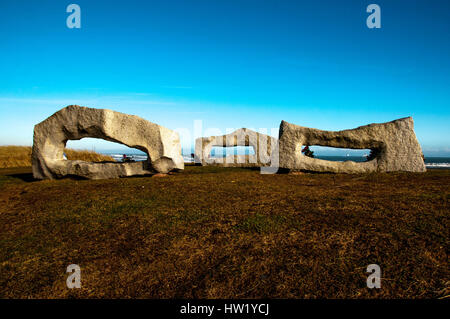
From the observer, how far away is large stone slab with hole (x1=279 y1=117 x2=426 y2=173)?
8055mm

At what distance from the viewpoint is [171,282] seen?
2076 millimetres

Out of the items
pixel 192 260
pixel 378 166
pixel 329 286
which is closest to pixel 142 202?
pixel 192 260

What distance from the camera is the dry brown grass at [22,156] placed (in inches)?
553

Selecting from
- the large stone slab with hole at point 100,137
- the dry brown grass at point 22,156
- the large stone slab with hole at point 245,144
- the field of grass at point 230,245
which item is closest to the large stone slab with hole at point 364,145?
the field of grass at point 230,245

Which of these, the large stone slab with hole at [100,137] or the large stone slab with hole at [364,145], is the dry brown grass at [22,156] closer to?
the large stone slab with hole at [100,137]

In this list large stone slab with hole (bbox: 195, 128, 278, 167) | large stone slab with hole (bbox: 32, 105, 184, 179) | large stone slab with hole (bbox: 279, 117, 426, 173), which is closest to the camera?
large stone slab with hole (bbox: 32, 105, 184, 179)

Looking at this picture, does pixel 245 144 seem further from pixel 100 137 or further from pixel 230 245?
pixel 230 245

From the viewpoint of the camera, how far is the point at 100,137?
25.5ft

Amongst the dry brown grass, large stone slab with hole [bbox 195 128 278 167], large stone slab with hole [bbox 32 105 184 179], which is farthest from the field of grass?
the dry brown grass

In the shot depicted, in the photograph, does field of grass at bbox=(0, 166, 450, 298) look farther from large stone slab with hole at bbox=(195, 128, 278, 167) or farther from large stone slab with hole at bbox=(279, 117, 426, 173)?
large stone slab with hole at bbox=(195, 128, 278, 167)

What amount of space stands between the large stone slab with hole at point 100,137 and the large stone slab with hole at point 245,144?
680 centimetres

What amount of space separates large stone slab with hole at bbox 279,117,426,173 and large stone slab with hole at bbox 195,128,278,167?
5372 mm

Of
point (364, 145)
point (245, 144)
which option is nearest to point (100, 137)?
point (245, 144)
